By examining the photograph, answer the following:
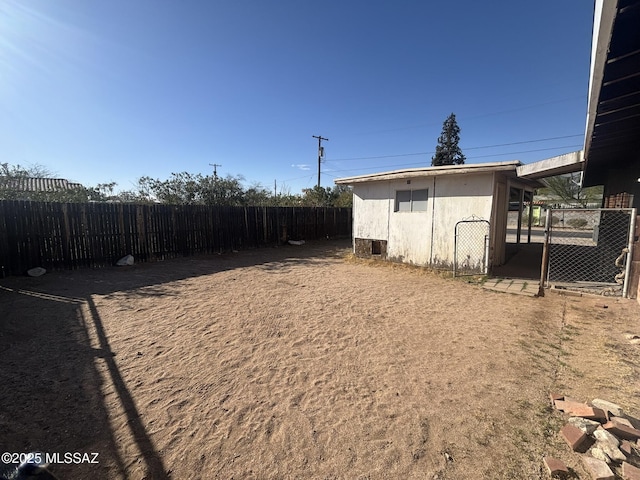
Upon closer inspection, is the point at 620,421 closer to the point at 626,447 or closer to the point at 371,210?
the point at 626,447

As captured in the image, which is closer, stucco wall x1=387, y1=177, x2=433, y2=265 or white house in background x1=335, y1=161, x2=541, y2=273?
white house in background x1=335, y1=161, x2=541, y2=273

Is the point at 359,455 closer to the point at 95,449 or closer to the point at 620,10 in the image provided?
the point at 95,449

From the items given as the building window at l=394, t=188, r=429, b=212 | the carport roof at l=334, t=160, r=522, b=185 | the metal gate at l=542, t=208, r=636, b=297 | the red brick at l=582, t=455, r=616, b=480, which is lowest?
the red brick at l=582, t=455, r=616, b=480

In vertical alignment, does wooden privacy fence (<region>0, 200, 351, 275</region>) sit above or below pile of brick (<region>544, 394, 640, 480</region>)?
above

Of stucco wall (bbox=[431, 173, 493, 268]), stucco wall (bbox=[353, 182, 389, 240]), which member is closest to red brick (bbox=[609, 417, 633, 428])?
stucco wall (bbox=[431, 173, 493, 268])

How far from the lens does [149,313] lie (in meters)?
4.61

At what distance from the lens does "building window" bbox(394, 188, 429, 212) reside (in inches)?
309

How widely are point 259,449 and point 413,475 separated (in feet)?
3.41

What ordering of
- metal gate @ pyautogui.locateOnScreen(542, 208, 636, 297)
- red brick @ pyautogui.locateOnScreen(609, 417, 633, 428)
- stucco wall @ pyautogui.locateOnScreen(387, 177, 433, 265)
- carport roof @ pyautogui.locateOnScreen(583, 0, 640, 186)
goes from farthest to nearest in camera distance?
stucco wall @ pyautogui.locateOnScreen(387, 177, 433, 265) → metal gate @ pyautogui.locateOnScreen(542, 208, 636, 297) → red brick @ pyautogui.locateOnScreen(609, 417, 633, 428) → carport roof @ pyautogui.locateOnScreen(583, 0, 640, 186)

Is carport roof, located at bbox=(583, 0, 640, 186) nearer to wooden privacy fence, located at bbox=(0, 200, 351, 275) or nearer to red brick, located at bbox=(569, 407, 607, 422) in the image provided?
red brick, located at bbox=(569, 407, 607, 422)

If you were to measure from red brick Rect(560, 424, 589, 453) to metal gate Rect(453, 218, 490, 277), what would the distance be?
16.5ft

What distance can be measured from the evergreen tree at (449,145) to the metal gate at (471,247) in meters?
33.1

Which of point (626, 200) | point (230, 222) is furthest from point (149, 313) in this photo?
point (626, 200)

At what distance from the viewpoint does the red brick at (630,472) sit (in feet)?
5.52
